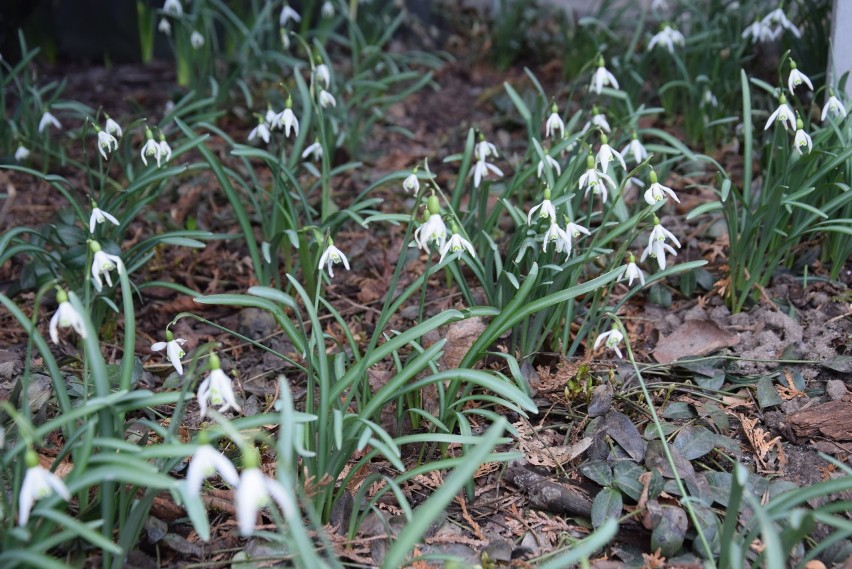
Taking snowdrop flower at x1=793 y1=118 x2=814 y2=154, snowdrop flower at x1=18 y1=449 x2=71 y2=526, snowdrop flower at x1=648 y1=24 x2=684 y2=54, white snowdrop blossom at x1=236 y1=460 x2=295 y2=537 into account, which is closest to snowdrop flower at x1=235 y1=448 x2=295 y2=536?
white snowdrop blossom at x1=236 y1=460 x2=295 y2=537

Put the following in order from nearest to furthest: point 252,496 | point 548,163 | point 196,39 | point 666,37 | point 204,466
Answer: point 252,496
point 204,466
point 548,163
point 666,37
point 196,39

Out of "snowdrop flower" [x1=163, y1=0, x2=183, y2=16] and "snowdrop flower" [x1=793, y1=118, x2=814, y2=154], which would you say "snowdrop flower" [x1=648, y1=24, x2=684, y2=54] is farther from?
"snowdrop flower" [x1=163, y1=0, x2=183, y2=16]

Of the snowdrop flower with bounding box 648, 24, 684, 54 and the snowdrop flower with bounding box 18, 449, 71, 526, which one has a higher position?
the snowdrop flower with bounding box 648, 24, 684, 54

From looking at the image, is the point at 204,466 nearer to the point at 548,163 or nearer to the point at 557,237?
the point at 557,237

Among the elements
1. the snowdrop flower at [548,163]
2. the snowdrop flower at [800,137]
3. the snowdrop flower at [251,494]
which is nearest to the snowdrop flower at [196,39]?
the snowdrop flower at [548,163]

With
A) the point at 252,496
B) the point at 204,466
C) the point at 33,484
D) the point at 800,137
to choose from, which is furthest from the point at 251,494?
the point at 800,137

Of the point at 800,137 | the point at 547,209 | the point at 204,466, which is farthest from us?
the point at 800,137

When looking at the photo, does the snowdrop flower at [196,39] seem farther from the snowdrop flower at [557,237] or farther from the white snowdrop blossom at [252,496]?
the white snowdrop blossom at [252,496]

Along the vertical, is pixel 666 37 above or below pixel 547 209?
above

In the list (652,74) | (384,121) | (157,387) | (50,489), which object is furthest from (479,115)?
(50,489)

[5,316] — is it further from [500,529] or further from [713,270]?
[713,270]
